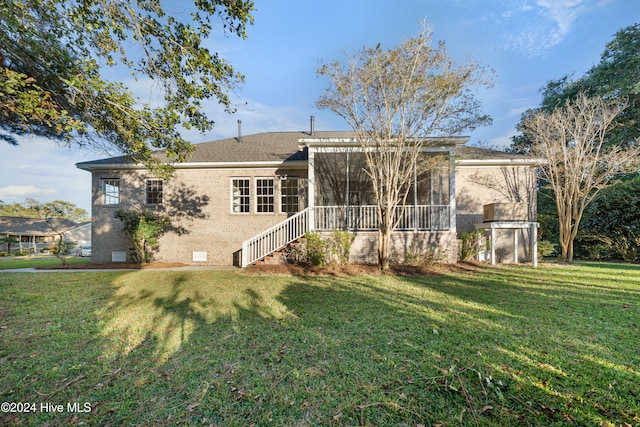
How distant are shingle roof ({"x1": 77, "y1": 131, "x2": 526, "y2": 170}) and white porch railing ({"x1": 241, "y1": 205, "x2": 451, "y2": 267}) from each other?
2.49 m

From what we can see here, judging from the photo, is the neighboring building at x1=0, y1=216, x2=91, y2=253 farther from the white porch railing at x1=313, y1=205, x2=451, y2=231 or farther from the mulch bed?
the white porch railing at x1=313, y1=205, x2=451, y2=231

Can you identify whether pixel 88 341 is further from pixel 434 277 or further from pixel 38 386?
pixel 434 277

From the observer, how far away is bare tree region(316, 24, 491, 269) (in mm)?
6965

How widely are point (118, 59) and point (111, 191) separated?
8.16 metres

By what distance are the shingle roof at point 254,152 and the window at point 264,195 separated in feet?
3.18

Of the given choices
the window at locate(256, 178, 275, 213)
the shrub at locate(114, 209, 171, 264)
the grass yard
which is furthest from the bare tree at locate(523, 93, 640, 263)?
the shrub at locate(114, 209, 171, 264)

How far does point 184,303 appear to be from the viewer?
4938mm

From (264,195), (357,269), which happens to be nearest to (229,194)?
(264,195)

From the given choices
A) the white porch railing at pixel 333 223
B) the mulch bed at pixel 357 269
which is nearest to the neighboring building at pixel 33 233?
the white porch railing at pixel 333 223

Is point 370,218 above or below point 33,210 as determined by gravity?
below

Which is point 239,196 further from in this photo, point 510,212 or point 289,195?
Answer: point 510,212

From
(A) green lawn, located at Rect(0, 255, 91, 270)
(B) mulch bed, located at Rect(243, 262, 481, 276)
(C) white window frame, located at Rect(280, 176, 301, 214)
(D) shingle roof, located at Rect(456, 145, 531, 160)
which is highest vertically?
(D) shingle roof, located at Rect(456, 145, 531, 160)

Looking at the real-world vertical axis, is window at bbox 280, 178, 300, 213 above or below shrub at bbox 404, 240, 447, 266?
above

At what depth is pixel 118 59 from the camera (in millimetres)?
5039
